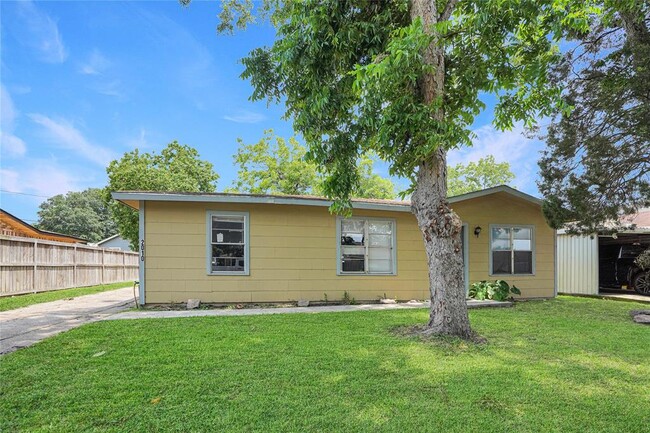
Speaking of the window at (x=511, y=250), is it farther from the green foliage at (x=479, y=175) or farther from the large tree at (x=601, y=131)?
the green foliage at (x=479, y=175)

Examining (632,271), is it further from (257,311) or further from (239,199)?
(239,199)

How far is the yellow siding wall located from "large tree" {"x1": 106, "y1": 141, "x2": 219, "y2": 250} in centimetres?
771

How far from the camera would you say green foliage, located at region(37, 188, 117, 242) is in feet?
130

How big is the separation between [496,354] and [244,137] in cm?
2296

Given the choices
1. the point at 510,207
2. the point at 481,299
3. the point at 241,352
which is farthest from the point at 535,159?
the point at 241,352

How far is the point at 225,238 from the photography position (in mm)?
8047

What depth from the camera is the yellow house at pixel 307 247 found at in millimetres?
7707

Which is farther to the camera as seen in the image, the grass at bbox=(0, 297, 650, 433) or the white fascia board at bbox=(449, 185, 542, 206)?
the white fascia board at bbox=(449, 185, 542, 206)

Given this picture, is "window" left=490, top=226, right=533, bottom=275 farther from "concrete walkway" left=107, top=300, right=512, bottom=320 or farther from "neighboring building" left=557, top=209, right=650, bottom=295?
"neighboring building" left=557, top=209, right=650, bottom=295

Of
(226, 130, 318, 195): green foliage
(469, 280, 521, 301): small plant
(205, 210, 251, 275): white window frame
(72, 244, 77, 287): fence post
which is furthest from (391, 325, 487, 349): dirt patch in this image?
(226, 130, 318, 195): green foliage

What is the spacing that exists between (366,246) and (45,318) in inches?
252

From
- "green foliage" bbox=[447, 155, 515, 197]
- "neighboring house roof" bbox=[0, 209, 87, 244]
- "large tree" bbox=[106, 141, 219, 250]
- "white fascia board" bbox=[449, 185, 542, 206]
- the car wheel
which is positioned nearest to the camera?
"white fascia board" bbox=[449, 185, 542, 206]

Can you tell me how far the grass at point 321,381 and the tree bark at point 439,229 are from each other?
415 millimetres

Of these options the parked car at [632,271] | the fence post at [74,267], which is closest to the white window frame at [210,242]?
the fence post at [74,267]
